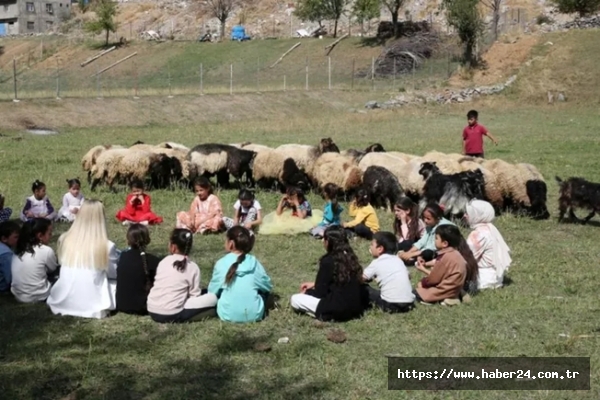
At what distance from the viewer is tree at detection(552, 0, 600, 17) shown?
51781mm

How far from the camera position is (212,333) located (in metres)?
6.83

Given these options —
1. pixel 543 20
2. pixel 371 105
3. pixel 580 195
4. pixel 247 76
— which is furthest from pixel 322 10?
pixel 580 195

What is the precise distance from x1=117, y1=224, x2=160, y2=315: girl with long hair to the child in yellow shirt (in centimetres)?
416

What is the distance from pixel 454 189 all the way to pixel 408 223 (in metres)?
2.63

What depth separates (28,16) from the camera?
7994cm

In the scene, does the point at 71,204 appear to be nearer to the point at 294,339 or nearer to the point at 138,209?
the point at 138,209

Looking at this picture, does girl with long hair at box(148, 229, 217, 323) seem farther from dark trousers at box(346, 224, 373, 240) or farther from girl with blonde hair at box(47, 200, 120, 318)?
dark trousers at box(346, 224, 373, 240)

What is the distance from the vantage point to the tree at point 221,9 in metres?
68.0

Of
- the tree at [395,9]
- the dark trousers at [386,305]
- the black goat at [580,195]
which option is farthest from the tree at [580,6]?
the dark trousers at [386,305]

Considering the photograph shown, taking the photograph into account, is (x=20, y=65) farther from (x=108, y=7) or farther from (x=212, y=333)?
(x=212, y=333)

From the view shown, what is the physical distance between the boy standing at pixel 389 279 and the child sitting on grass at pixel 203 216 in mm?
4304

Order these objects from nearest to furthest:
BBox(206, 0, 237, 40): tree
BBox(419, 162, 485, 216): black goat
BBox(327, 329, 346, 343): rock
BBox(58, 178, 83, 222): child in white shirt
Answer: BBox(327, 329, 346, 343): rock, BBox(58, 178, 83, 222): child in white shirt, BBox(419, 162, 485, 216): black goat, BBox(206, 0, 237, 40): tree

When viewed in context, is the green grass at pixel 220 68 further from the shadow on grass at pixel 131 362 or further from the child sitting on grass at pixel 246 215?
the shadow on grass at pixel 131 362

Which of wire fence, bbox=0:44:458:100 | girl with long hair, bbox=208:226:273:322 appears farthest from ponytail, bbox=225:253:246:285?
wire fence, bbox=0:44:458:100
